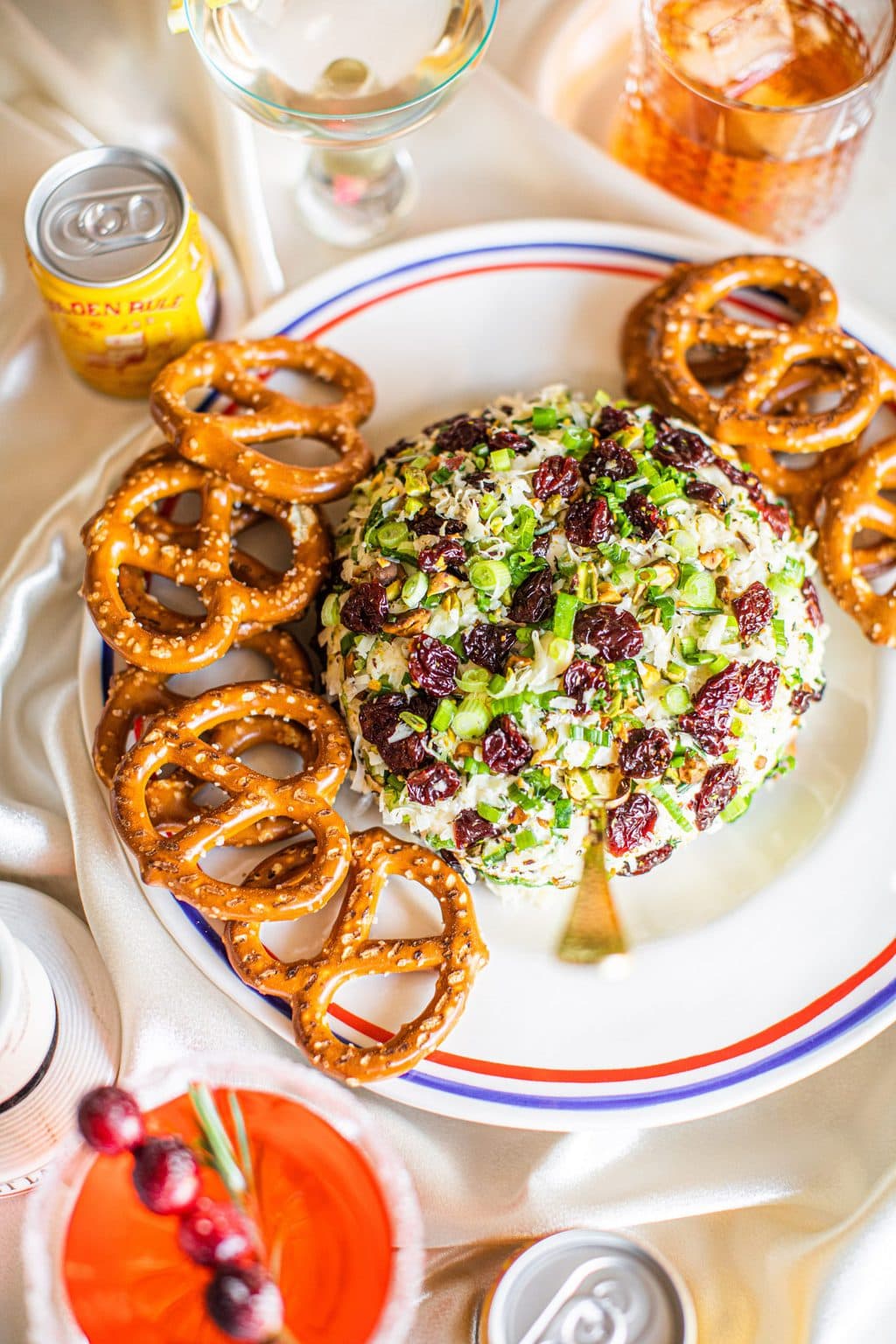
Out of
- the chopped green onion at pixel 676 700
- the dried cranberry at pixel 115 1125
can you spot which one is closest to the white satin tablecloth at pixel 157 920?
the dried cranberry at pixel 115 1125

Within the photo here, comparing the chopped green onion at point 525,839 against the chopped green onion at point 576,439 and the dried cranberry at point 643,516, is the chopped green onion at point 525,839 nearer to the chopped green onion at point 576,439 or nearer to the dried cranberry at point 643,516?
the dried cranberry at point 643,516

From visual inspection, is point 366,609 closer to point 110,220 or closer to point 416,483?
point 416,483

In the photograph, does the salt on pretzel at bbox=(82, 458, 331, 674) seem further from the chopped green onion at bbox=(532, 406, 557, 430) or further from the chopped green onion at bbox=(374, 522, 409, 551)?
the chopped green onion at bbox=(532, 406, 557, 430)

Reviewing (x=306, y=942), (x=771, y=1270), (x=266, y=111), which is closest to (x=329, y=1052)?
(x=306, y=942)

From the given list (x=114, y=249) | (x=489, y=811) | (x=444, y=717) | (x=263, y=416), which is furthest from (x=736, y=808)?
(x=114, y=249)

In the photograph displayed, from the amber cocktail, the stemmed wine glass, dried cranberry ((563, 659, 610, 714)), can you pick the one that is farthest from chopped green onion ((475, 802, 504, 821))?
the amber cocktail
